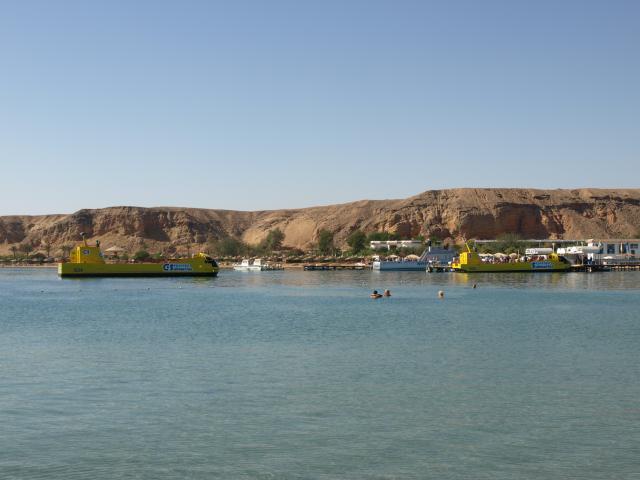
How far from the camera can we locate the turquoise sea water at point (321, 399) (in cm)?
1316

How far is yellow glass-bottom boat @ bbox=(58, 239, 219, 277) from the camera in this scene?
274ft

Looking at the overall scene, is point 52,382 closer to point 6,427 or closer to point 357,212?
point 6,427

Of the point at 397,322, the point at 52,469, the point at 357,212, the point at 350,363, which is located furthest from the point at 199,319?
the point at 357,212

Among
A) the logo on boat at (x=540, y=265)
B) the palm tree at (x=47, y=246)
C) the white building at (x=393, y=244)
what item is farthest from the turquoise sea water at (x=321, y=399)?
the palm tree at (x=47, y=246)

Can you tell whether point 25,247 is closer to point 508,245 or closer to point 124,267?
point 124,267

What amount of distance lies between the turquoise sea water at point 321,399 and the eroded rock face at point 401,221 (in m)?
127

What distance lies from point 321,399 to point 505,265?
3265 inches

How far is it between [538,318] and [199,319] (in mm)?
17020

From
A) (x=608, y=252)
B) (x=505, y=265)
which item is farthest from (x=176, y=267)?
(x=608, y=252)

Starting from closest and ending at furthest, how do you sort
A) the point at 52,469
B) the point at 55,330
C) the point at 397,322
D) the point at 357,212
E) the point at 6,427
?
the point at 52,469 < the point at 6,427 < the point at 55,330 < the point at 397,322 < the point at 357,212

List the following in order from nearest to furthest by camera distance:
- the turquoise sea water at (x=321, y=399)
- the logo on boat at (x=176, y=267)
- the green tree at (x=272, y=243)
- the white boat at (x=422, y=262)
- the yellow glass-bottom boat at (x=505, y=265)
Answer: the turquoise sea water at (x=321, y=399) < the logo on boat at (x=176, y=267) < the yellow glass-bottom boat at (x=505, y=265) < the white boat at (x=422, y=262) < the green tree at (x=272, y=243)

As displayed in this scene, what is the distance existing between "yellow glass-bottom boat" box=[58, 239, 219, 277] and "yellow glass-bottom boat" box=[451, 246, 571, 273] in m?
31.7

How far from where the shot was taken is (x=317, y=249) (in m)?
163

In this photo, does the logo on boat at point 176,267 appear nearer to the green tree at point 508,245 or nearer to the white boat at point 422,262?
the white boat at point 422,262
